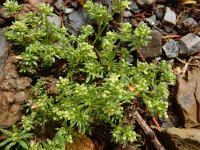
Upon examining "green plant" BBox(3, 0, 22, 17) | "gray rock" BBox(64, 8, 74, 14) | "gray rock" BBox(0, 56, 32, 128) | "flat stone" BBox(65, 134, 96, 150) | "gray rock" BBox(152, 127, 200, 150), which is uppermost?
"green plant" BBox(3, 0, 22, 17)

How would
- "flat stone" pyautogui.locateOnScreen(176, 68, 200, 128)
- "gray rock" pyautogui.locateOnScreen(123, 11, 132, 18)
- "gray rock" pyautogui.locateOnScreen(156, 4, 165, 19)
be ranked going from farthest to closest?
"gray rock" pyautogui.locateOnScreen(156, 4, 165, 19) → "gray rock" pyautogui.locateOnScreen(123, 11, 132, 18) → "flat stone" pyautogui.locateOnScreen(176, 68, 200, 128)

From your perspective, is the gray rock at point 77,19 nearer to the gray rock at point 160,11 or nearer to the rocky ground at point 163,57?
the rocky ground at point 163,57

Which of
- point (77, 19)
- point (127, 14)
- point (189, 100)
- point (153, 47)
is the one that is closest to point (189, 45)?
point (153, 47)

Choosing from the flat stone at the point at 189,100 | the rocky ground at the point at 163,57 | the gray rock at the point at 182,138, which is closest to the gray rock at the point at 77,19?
the rocky ground at the point at 163,57

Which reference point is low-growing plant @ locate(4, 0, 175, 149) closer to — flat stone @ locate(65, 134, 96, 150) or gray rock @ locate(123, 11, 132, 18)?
flat stone @ locate(65, 134, 96, 150)

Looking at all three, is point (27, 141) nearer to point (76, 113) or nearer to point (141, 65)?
point (76, 113)

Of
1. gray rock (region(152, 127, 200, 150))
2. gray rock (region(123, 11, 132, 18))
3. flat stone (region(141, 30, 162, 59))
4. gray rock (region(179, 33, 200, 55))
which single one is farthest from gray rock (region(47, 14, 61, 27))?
gray rock (region(152, 127, 200, 150))

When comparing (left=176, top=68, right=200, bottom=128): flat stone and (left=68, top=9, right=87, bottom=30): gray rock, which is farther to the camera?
(left=68, top=9, right=87, bottom=30): gray rock
